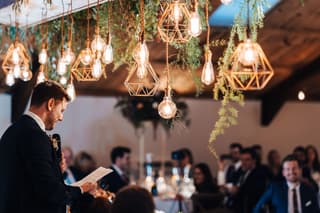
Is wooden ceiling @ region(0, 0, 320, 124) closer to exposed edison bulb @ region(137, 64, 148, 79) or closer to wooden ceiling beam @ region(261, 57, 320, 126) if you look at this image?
wooden ceiling beam @ region(261, 57, 320, 126)

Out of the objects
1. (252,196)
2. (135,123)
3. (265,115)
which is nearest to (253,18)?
(252,196)

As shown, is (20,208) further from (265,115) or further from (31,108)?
(265,115)

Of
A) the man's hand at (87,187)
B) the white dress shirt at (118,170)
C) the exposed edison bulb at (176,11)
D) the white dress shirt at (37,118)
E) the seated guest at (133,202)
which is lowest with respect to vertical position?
the white dress shirt at (118,170)

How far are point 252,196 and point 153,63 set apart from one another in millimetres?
2648

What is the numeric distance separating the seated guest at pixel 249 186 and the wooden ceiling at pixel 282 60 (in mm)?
1159

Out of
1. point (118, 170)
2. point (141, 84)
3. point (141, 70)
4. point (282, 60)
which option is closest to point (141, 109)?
point (282, 60)

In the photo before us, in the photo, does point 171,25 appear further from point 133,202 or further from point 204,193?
point 204,193

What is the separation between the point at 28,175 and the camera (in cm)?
309

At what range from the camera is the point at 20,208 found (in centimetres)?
309

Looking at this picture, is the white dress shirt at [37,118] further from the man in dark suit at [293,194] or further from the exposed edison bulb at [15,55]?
the man in dark suit at [293,194]

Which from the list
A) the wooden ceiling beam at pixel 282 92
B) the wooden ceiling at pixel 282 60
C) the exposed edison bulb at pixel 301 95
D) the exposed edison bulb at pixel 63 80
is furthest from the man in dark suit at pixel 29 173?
the exposed edison bulb at pixel 301 95

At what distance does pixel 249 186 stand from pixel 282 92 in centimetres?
414

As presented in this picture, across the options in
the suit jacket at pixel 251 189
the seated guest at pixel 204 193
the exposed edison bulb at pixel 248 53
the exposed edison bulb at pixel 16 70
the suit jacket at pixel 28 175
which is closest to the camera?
the exposed edison bulb at pixel 248 53

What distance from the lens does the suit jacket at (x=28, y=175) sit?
10.0ft
